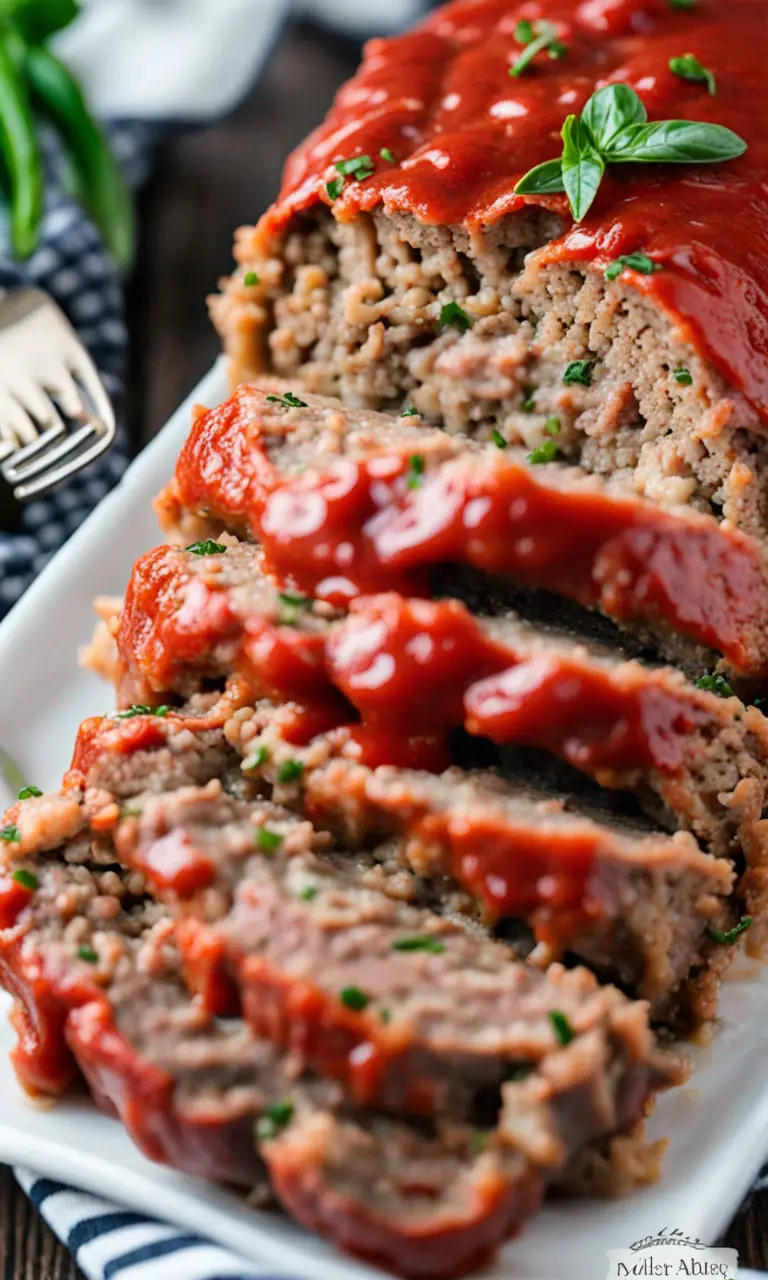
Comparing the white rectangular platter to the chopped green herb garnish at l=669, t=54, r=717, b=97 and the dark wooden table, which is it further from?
the dark wooden table

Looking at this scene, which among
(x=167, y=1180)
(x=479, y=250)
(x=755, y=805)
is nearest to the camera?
(x=167, y=1180)

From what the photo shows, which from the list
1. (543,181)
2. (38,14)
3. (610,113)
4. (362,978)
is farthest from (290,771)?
(38,14)

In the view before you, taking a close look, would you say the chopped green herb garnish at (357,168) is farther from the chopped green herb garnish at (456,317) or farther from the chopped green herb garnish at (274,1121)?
the chopped green herb garnish at (274,1121)

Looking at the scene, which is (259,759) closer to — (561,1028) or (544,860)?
(544,860)

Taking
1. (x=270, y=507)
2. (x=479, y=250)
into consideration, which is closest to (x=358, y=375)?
(x=479, y=250)

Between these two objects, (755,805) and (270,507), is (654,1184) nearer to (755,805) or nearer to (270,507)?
(755,805)

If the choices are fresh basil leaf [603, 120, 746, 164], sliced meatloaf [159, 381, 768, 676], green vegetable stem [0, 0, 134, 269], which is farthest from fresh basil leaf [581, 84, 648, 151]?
green vegetable stem [0, 0, 134, 269]
